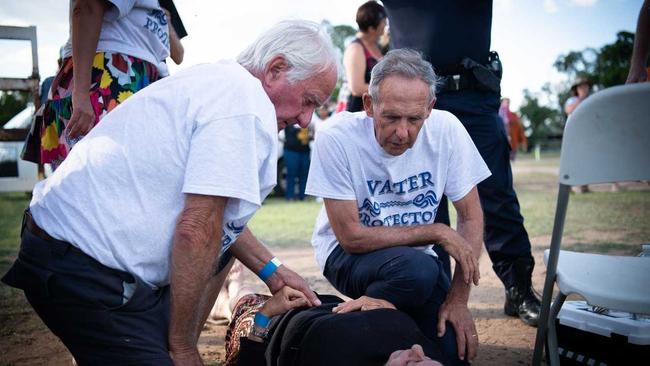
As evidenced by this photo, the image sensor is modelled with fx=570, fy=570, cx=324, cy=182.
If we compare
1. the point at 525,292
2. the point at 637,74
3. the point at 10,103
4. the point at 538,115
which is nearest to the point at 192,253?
the point at 525,292

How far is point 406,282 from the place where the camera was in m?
2.38

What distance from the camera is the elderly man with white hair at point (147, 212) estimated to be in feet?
5.37

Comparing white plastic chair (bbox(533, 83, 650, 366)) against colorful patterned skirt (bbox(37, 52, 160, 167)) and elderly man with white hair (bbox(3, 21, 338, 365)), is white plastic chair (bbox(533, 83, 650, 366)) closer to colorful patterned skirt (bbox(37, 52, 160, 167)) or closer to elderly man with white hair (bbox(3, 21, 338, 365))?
elderly man with white hair (bbox(3, 21, 338, 365))

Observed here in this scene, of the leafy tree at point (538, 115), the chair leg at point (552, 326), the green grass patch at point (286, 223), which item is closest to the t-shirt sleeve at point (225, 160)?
the chair leg at point (552, 326)

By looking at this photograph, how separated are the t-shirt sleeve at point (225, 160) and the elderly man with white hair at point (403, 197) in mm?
886

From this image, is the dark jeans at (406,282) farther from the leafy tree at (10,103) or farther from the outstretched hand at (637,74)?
the leafy tree at (10,103)

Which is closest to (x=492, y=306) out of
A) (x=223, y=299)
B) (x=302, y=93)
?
(x=223, y=299)

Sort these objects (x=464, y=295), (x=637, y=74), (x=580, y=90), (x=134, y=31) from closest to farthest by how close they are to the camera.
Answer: (x=464, y=295) < (x=134, y=31) < (x=637, y=74) < (x=580, y=90)

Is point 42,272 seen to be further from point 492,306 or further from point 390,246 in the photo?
point 492,306

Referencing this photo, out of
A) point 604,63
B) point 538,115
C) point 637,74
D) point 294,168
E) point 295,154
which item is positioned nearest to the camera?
point 637,74

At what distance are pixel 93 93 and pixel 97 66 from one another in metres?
0.13

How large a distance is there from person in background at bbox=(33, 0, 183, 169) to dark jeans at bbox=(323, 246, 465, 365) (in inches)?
50.4

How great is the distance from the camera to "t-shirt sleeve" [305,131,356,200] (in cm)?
252

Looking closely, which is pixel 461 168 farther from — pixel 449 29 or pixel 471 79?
pixel 449 29
